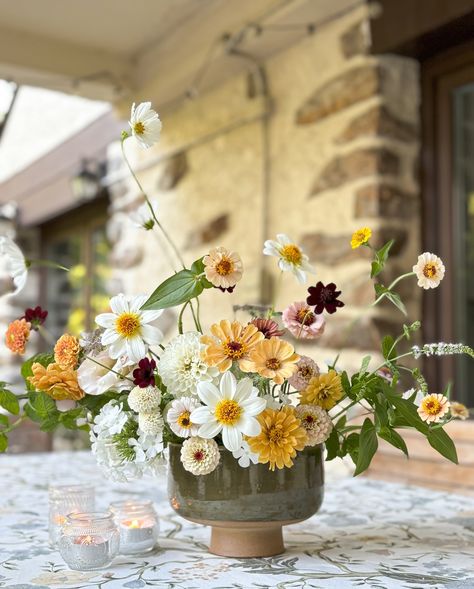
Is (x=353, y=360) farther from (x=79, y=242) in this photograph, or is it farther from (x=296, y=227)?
(x=79, y=242)

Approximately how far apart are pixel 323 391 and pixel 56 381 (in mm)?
330

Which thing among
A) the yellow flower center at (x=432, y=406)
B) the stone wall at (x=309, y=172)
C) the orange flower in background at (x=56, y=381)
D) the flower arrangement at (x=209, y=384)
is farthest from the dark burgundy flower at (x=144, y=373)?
the stone wall at (x=309, y=172)

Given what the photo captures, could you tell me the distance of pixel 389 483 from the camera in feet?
5.39

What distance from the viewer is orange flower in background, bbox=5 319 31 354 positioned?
1.01 meters

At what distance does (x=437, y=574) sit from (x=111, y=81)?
2.55m

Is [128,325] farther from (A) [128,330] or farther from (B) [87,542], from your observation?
(B) [87,542]

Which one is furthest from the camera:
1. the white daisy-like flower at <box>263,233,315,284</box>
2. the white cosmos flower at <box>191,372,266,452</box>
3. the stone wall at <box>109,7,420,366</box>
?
the stone wall at <box>109,7,420,366</box>

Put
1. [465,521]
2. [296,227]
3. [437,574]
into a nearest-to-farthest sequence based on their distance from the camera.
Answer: [437,574], [465,521], [296,227]

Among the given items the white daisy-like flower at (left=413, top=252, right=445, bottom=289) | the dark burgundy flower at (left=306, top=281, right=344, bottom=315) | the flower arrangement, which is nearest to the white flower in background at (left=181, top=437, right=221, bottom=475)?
the flower arrangement

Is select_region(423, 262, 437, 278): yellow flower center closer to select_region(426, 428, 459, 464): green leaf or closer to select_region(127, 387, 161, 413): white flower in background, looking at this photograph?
select_region(426, 428, 459, 464): green leaf

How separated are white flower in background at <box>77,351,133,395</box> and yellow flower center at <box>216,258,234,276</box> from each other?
16 centimetres

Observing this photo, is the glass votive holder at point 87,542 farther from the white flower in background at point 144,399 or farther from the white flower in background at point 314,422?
the white flower in background at point 314,422

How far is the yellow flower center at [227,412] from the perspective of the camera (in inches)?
34.4

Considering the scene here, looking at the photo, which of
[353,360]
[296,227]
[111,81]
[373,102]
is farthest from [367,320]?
[111,81]
